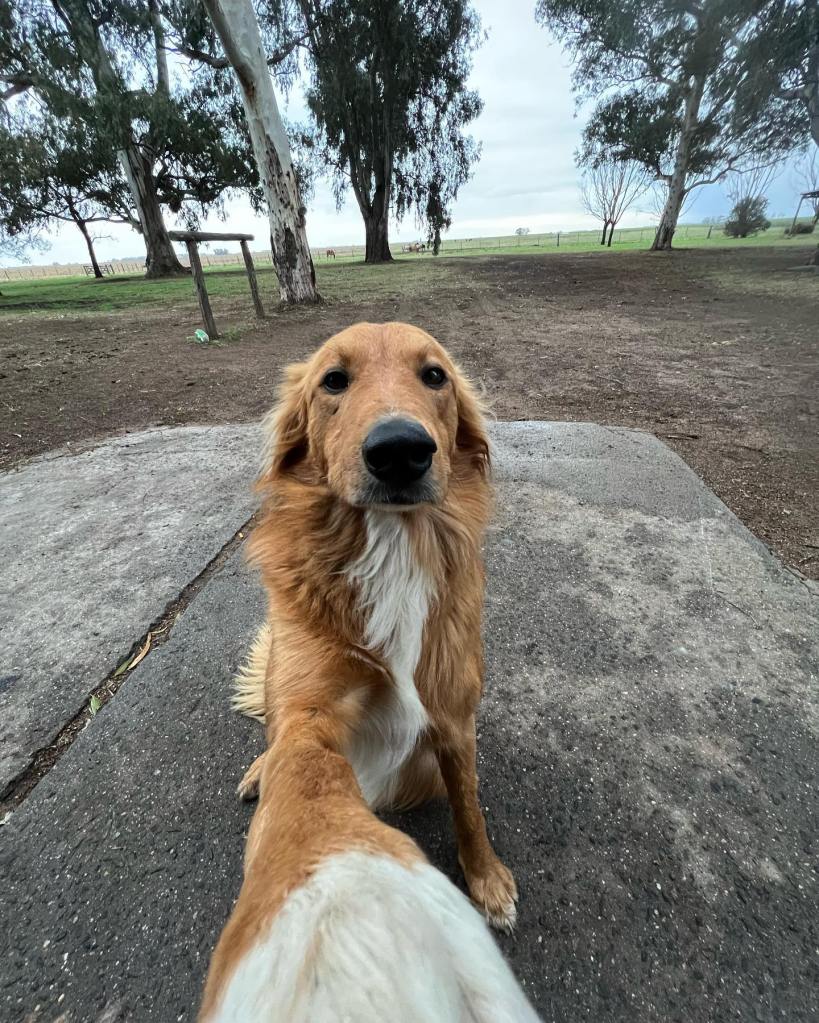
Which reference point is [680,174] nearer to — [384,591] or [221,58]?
[221,58]

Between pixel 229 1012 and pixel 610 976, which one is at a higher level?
pixel 229 1012

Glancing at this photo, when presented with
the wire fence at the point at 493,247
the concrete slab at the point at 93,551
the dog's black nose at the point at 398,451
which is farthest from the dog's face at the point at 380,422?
the wire fence at the point at 493,247

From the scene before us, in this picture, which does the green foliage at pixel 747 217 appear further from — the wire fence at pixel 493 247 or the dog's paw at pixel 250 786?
the dog's paw at pixel 250 786

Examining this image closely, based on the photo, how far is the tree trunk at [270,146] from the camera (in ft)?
31.1

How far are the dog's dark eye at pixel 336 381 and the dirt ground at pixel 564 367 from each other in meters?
2.90

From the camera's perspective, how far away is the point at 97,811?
1.73 m

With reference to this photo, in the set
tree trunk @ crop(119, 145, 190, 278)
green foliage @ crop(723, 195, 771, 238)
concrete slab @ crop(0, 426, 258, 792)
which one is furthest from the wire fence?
concrete slab @ crop(0, 426, 258, 792)

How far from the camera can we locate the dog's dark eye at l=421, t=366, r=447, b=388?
Result: 203 centimetres

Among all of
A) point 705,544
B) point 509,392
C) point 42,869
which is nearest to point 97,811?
point 42,869

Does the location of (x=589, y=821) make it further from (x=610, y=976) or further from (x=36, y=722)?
(x=36, y=722)

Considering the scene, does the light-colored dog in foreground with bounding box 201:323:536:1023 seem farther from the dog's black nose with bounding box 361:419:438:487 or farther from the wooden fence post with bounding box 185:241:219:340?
the wooden fence post with bounding box 185:241:219:340

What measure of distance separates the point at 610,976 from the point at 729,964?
13.0 inches

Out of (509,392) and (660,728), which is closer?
(660,728)

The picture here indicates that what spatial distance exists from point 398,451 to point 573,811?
1389 mm
